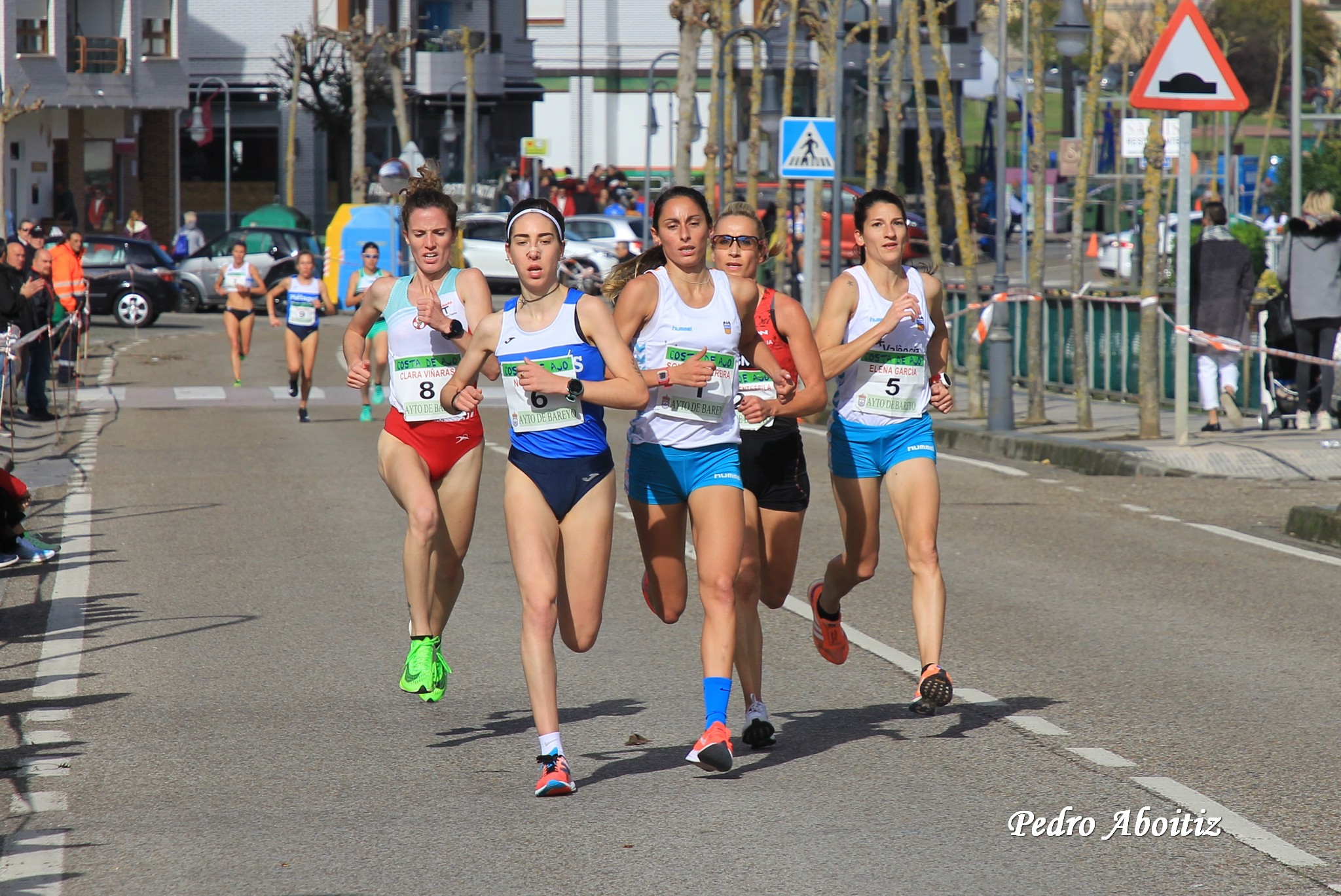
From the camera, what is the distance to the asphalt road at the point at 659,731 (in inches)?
221

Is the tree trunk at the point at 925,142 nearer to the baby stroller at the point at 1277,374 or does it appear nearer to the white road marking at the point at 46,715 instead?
the baby stroller at the point at 1277,374

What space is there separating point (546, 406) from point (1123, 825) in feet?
7.33

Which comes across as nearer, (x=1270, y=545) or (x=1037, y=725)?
(x=1037, y=725)

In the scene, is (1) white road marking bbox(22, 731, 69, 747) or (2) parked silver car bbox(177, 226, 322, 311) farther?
(2) parked silver car bbox(177, 226, 322, 311)

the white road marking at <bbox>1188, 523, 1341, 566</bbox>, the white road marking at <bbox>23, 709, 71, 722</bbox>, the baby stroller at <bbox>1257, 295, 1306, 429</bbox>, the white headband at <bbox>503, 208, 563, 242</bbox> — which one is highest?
the white headband at <bbox>503, 208, 563, 242</bbox>

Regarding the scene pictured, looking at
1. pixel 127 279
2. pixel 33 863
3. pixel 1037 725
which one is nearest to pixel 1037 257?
pixel 1037 725

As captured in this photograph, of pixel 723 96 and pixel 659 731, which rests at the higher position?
pixel 723 96

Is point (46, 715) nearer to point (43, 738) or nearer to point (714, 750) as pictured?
point (43, 738)

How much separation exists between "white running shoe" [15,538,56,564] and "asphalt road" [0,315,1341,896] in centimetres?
19

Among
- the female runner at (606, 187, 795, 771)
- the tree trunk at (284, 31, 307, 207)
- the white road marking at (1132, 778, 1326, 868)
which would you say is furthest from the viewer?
the tree trunk at (284, 31, 307, 207)

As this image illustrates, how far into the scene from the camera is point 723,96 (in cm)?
3625

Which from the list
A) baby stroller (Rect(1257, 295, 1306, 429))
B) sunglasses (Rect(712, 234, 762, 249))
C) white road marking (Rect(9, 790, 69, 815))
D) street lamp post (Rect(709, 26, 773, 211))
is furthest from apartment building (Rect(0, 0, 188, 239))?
white road marking (Rect(9, 790, 69, 815))

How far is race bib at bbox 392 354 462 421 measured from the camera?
7746mm

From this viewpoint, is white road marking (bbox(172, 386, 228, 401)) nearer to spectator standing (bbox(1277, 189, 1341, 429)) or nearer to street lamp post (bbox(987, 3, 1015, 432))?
street lamp post (bbox(987, 3, 1015, 432))
